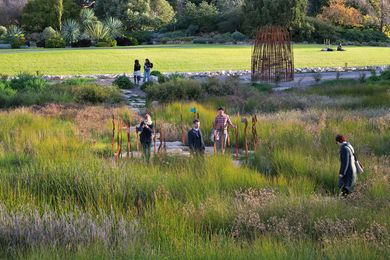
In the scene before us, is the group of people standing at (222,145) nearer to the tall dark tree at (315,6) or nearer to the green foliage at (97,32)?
the green foliage at (97,32)

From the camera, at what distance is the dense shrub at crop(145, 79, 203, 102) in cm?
1884

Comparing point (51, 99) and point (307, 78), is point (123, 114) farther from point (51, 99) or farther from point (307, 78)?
point (307, 78)

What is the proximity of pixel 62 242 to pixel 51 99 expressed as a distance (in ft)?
44.2

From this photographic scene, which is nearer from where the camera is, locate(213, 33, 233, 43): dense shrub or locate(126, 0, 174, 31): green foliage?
locate(213, 33, 233, 43): dense shrub

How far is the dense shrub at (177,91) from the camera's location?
61.8 feet

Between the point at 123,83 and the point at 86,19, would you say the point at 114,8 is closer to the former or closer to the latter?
the point at 86,19

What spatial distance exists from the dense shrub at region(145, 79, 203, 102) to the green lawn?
9553mm

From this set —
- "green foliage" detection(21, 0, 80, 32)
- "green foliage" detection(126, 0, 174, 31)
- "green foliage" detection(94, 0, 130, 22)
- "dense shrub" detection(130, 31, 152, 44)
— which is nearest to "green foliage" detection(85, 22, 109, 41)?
"dense shrub" detection(130, 31, 152, 44)

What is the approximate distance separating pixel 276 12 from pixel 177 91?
129 ft

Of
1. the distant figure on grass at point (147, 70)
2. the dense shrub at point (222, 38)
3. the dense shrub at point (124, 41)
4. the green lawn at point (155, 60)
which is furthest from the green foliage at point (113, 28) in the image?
the distant figure on grass at point (147, 70)

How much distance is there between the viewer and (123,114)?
14.8 metres

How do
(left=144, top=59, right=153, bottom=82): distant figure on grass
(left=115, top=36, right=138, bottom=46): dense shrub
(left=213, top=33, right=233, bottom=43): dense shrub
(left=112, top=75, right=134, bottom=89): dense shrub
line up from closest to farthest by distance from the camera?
(left=112, top=75, right=134, bottom=89): dense shrub
(left=144, top=59, right=153, bottom=82): distant figure on grass
(left=115, top=36, right=138, bottom=46): dense shrub
(left=213, top=33, right=233, bottom=43): dense shrub

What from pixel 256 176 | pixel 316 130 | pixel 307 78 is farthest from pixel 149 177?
pixel 307 78

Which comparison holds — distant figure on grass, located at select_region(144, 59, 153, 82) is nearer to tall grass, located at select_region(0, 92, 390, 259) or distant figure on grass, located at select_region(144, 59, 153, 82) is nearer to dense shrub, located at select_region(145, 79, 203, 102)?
dense shrub, located at select_region(145, 79, 203, 102)
